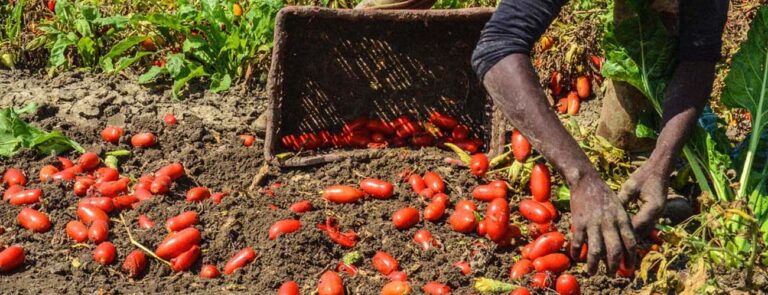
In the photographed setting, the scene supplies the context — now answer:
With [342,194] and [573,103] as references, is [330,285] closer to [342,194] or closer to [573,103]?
[342,194]

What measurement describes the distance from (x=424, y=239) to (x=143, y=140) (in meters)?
1.72

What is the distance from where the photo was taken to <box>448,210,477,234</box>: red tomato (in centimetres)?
433

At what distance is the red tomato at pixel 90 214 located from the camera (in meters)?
4.36

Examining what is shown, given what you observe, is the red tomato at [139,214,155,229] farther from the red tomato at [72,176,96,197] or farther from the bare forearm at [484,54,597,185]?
the bare forearm at [484,54,597,185]

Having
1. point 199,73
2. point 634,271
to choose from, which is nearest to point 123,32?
point 199,73

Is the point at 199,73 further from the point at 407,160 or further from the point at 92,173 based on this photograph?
the point at 407,160

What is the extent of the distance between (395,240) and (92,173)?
5.36 ft

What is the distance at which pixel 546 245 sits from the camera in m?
4.16

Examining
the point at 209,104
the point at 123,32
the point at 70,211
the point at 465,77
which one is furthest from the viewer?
the point at 123,32

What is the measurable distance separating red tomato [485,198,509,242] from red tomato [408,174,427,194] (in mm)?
472

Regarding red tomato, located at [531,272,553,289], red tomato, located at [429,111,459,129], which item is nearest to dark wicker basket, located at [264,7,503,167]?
red tomato, located at [429,111,459,129]

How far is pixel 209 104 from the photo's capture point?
225 inches

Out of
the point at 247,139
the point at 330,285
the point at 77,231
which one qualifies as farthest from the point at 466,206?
the point at 77,231

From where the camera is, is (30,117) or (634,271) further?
(30,117)
